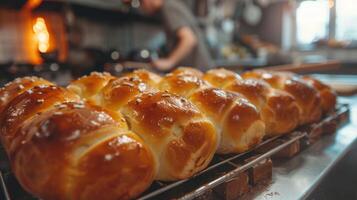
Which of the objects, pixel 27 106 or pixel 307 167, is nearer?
pixel 27 106

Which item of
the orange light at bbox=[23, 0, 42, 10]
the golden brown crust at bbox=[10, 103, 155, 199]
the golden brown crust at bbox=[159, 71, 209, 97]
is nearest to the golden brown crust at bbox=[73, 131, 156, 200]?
the golden brown crust at bbox=[10, 103, 155, 199]

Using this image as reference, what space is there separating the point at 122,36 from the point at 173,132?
4.32 meters

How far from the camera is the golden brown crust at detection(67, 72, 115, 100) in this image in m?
1.21

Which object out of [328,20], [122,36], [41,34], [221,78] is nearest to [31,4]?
[41,34]

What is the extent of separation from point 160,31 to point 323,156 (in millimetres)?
4669

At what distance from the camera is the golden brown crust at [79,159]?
621mm

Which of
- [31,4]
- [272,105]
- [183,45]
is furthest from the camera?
[31,4]

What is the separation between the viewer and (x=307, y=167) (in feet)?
3.37

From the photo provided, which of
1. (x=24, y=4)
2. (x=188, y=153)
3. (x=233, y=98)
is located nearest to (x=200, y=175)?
(x=188, y=153)

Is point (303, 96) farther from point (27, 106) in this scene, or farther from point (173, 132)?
point (27, 106)

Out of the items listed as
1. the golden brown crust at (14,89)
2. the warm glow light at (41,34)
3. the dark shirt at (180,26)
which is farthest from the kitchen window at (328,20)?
the golden brown crust at (14,89)

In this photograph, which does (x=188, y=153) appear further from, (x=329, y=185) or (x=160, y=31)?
(x=160, y=31)

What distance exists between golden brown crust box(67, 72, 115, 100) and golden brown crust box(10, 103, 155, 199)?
0.50 meters

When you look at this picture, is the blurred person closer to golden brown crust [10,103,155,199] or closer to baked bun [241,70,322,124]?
baked bun [241,70,322,124]
